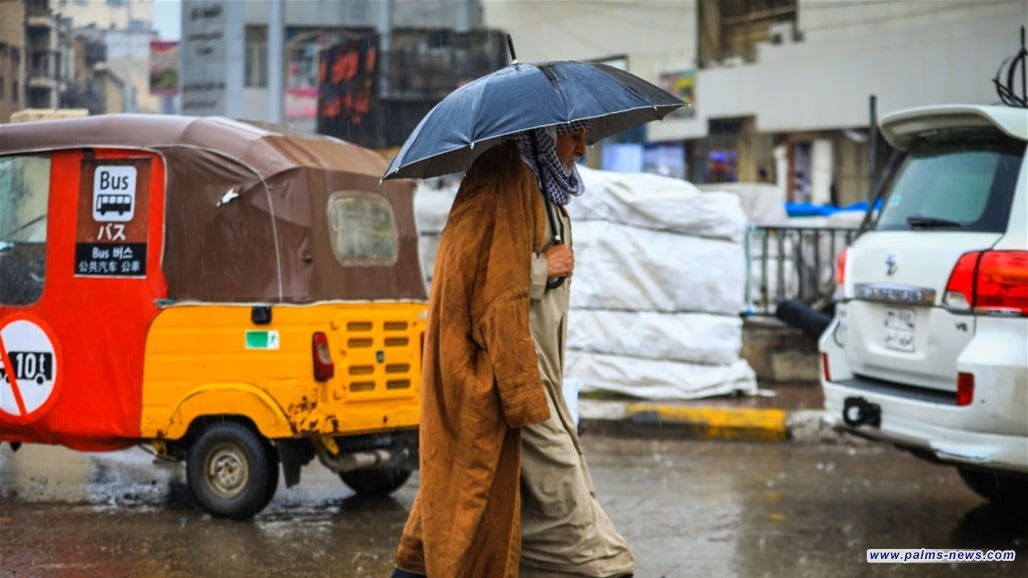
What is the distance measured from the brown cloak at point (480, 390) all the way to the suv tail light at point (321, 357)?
308 centimetres

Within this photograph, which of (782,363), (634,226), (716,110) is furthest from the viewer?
(716,110)

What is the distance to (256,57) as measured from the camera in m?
45.8

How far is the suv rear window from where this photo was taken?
19.6ft

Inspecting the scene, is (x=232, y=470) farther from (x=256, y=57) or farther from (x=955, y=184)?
(x=256, y=57)

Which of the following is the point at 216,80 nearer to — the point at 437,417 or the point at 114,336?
the point at 114,336

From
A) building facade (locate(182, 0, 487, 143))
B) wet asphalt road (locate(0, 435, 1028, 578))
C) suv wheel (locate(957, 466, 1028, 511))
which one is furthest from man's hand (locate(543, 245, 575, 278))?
building facade (locate(182, 0, 487, 143))

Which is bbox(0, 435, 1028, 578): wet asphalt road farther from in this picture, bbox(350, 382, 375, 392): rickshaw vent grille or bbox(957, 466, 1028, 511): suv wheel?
bbox(350, 382, 375, 392): rickshaw vent grille

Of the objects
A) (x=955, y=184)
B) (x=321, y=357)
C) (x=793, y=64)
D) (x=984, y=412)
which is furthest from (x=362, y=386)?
(x=793, y=64)

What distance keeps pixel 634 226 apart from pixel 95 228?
5.09 m

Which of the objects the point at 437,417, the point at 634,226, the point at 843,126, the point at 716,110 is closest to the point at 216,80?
the point at 716,110

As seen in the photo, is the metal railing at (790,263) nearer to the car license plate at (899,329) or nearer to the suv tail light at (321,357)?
the car license plate at (899,329)

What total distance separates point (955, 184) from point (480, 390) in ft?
12.7

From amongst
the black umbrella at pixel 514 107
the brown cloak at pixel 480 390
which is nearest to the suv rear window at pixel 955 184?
the black umbrella at pixel 514 107

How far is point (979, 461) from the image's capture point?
5.70m
